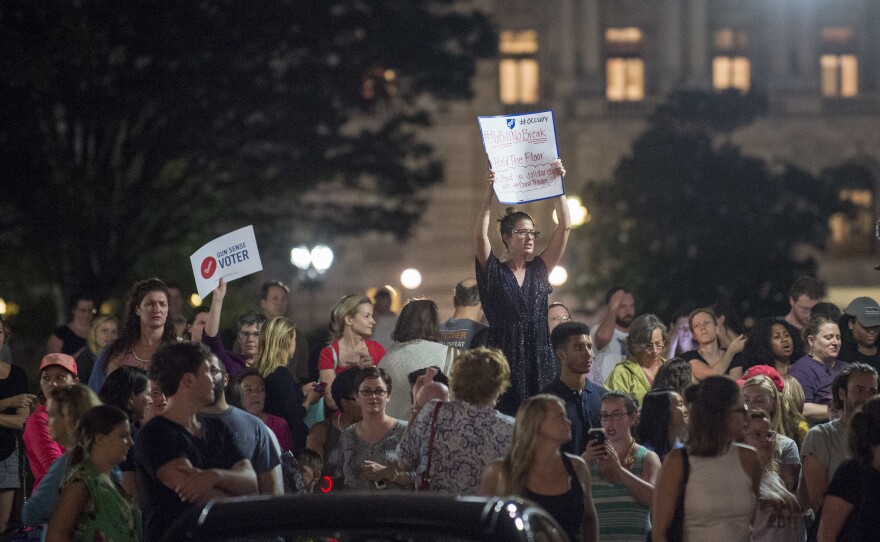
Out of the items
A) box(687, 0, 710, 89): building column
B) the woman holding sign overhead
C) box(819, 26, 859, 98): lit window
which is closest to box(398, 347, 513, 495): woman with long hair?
the woman holding sign overhead

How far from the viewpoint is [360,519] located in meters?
4.93

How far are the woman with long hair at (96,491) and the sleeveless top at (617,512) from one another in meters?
2.25

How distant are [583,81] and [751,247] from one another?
674 inches

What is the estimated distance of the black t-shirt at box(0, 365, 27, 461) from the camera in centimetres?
1049

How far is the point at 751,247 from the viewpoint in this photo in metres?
29.8

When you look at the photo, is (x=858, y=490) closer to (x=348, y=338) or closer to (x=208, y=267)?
(x=348, y=338)

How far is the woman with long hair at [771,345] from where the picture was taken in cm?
1088

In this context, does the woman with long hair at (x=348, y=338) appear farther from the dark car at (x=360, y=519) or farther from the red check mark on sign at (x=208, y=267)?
the dark car at (x=360, y=519)

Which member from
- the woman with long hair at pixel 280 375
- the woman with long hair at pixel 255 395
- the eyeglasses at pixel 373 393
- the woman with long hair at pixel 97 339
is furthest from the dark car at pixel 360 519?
the woman with long hair at pixel 97 339

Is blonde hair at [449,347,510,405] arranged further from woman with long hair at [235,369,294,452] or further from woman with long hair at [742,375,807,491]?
woman with long hair at [235,369,294,452]

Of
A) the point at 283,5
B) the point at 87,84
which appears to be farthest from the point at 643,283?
the point at 87,84

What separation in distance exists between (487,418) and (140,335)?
8.83 feet

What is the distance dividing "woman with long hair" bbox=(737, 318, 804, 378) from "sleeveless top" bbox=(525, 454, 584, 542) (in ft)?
15.1

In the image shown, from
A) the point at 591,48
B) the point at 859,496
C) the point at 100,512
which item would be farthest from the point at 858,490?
the point at 591,48
